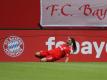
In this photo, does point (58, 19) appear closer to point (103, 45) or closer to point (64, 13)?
point (64, 13)

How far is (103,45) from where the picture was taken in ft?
44.2

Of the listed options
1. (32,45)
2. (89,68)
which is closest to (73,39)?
(32,45)

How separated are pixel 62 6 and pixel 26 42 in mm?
1317

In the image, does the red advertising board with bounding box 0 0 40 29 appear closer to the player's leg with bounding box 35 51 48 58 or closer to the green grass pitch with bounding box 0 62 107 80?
the player's leg with bounding box 35 51 48 58

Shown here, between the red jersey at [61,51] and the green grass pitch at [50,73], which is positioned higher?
the green grass pitch at [50,73]

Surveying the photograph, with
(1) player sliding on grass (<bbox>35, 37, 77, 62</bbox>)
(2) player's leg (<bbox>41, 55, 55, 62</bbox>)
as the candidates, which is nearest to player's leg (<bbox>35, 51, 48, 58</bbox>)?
(1) player sliding on grass (<bbox>35, 37, 77, 62</bbox>)

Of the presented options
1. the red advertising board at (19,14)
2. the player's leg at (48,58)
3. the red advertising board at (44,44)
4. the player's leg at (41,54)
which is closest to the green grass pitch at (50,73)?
the player's leg at (48,58)

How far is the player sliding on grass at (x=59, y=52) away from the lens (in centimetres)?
1302

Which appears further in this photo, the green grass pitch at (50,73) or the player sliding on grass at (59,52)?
the player sliding on grass at (59,52)

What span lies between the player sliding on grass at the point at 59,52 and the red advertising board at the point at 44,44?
13cm

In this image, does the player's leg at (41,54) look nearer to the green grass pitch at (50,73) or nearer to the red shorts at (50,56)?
the red shorts at (50,56)

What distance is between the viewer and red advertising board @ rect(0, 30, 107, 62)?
44.0 feet

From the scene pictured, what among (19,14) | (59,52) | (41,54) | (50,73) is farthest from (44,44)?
(50,73)

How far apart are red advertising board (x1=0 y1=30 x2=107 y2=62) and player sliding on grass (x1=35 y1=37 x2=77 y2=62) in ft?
0.42
